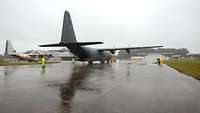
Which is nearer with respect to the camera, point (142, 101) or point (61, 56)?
point (142, 101)

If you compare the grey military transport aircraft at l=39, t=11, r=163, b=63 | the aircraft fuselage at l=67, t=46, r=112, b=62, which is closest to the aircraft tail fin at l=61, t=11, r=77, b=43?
the grey military transport aircraft at l=39, t=11, r=163, b=63

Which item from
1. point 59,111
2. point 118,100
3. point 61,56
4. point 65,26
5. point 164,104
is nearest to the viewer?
point 59,111

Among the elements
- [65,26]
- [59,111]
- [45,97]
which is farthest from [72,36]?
[59,111]

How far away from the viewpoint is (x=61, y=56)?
103125 mm

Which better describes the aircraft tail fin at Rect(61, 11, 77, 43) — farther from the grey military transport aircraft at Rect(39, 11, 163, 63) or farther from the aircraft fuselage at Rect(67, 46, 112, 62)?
the aircraft fuselage at Rect(67, 46, 112, 62)

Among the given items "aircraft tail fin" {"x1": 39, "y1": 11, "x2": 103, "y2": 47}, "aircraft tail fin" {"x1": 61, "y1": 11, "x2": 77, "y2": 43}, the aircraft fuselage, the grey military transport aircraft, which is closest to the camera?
"aircraft tail fin" {"x1": 39, "y1": 11, "x2": 103, "y2": 47}

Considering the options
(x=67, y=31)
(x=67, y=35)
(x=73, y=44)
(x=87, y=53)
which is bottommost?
(x=87, y=53)

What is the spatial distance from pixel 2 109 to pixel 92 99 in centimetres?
281

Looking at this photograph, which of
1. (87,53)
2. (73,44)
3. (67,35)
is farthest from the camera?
(87,53)

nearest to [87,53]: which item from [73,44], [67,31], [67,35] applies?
[73,44]

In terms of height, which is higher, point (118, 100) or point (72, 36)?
point (72, 36)

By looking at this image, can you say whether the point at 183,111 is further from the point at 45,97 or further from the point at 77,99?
the point at 45,97

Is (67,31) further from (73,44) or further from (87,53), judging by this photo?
(87,53)

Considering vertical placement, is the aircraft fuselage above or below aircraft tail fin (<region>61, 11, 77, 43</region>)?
below
